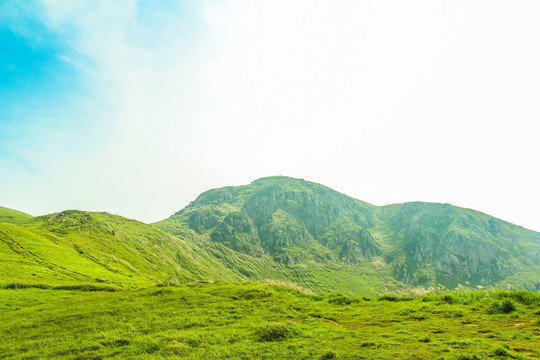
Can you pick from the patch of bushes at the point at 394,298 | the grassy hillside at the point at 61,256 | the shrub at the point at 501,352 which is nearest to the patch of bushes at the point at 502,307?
the shrub at the point at 501,352

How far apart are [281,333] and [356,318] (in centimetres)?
907

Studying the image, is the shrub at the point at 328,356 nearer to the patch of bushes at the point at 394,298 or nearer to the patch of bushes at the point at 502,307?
the patch of bushes at the point at 502,307

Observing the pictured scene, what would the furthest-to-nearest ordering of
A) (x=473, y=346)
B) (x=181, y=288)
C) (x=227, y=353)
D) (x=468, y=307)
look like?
(x=181, y=288)
(x=468, y=307)
(x=227, y=353)
(x=473, y=346)

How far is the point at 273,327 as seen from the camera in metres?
20.8

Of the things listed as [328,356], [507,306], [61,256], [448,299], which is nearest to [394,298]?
[448,299]

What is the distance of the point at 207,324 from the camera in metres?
24.2

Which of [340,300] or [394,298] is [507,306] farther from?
[340,300]

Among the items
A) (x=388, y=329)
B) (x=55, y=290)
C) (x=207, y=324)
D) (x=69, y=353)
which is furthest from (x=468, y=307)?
(x=55, y=290)

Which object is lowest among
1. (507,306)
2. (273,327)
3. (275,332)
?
(275,332)

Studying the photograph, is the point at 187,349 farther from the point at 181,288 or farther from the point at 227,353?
the point at 181,288

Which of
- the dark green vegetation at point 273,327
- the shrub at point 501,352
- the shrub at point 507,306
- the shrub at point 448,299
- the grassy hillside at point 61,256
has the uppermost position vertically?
the shrub at point 507,306

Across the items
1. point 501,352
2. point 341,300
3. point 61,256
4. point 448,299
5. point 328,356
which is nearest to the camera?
point 501,352

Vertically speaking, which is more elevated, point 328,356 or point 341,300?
point 328,356

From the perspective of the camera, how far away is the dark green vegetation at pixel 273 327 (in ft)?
52.9
